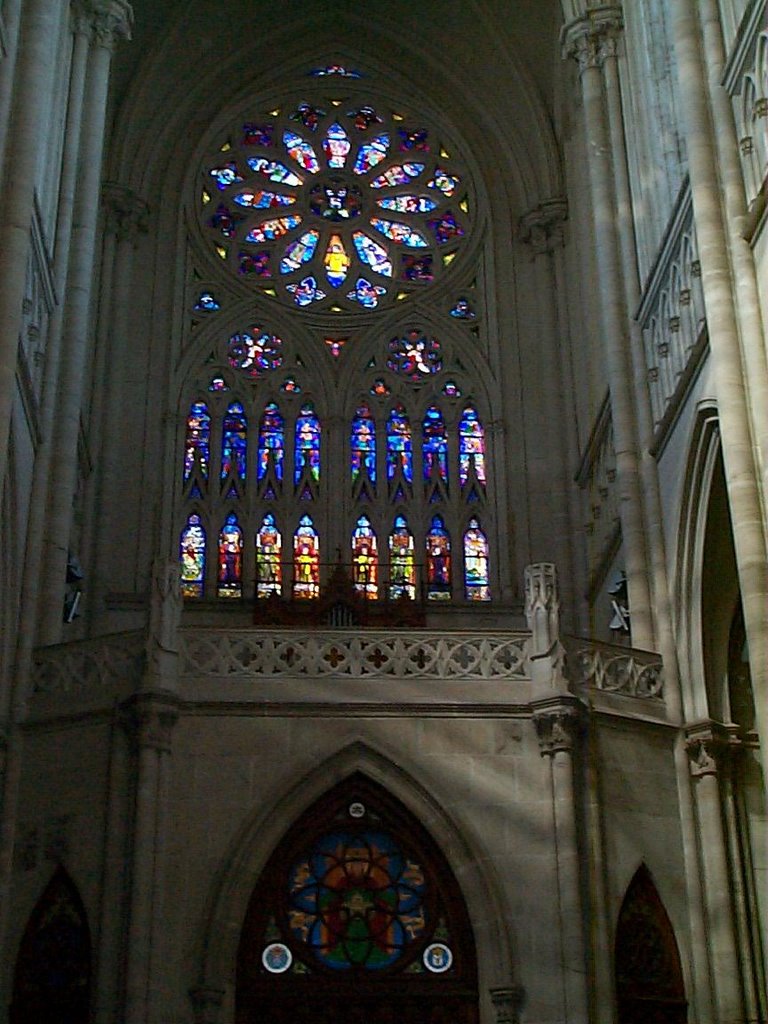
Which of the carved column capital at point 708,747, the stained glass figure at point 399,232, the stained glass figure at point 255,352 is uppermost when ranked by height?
the stained glass figure at point 399,232

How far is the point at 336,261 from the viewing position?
22.3 metres

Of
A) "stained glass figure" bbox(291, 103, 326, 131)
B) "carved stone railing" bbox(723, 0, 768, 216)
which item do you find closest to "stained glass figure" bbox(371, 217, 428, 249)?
"stained glass figure" bbox(291, 103, 326, 131)

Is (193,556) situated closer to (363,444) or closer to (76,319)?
(363,444)

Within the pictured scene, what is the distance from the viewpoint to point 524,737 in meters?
13.9

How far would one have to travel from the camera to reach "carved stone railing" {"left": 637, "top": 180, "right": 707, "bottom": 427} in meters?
15.0

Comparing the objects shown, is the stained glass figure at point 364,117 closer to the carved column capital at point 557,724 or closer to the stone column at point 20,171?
the stone column at point 20,171

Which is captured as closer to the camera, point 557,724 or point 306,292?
point 557,724

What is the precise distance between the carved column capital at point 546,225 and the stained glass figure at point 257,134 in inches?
156

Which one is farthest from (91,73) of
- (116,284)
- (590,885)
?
(590,885)

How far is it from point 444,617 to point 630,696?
5230mm

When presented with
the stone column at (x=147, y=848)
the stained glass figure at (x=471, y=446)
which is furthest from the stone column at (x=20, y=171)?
the stained glass figure at (x=471, y=446)

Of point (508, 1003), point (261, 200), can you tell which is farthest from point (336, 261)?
point (508, 1003)

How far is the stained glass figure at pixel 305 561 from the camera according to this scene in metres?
19.8

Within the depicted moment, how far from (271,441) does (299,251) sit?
10.0 feet
